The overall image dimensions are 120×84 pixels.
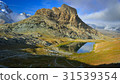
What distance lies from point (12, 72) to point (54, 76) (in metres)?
12.3

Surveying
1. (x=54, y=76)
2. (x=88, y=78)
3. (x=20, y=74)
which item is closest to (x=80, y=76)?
(x=88, y=78)

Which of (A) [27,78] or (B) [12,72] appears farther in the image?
(B) [12,72]

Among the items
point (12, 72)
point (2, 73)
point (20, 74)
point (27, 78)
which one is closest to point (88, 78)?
point (27, 78)

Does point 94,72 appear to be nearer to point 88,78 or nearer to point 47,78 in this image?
point 88,78

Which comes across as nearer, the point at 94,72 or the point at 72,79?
the point at 72,79

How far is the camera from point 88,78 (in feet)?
86.5

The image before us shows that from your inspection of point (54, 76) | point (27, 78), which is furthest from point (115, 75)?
point (27, 78)

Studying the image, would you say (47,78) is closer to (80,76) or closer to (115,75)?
(80,76)

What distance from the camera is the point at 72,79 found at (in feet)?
85.6

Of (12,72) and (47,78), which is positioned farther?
(12,72)

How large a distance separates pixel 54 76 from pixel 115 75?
55.3 ft

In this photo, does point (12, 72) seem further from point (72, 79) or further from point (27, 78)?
point (72, 79)

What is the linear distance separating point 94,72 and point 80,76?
5.25 m

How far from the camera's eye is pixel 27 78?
26375mm
